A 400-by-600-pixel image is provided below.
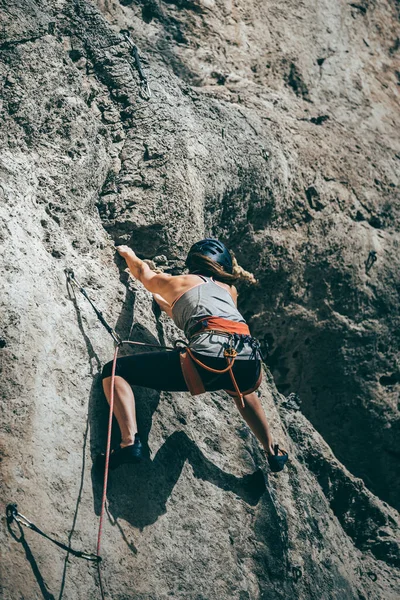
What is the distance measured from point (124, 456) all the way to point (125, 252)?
1747mm

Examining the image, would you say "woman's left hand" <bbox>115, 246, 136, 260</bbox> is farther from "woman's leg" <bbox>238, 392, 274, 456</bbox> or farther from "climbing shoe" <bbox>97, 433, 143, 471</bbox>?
"climbing shoe" <bbox>97, 433, 143, 471</bbox>

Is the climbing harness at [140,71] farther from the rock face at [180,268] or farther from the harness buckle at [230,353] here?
the harness buckle at [230,353]

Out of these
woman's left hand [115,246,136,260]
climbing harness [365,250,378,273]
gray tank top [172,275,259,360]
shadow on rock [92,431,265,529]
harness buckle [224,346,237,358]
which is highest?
harness buckle [224,346,237,358]

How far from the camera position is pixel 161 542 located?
4953mm

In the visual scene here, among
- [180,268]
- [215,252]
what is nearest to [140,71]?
[180,268]

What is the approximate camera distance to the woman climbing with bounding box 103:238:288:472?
4.98m

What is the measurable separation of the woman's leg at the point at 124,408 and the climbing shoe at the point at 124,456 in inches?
1.4

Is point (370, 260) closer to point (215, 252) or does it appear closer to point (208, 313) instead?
point (215, 252)

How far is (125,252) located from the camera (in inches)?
233

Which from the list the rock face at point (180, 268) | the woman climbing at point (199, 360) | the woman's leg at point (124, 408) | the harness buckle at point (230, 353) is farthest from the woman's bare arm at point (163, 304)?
the woman's leg at point (124, 408)

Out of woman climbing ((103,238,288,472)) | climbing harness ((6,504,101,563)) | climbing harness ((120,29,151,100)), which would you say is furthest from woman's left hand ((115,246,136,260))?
climbing harness ((6,504,101,563))

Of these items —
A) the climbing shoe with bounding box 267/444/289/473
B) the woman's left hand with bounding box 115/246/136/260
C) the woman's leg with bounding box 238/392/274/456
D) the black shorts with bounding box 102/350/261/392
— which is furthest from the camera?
the woman's left hand with bounding box 115/246/136/260

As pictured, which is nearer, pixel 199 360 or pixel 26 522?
pixel 26 522

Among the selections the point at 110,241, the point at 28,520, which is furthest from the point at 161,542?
the point at 110,241
